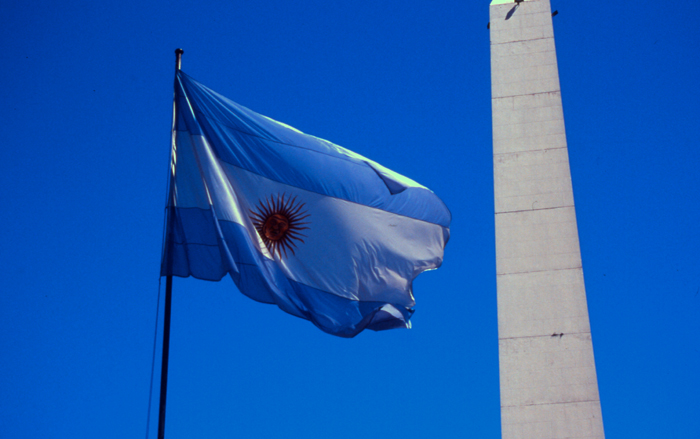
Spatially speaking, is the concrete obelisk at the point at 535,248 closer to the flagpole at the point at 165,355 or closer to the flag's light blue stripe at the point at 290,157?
the flag's light blue stripe at the point at 290,157

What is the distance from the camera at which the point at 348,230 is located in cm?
1373

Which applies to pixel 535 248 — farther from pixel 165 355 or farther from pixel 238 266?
pixel 165 355

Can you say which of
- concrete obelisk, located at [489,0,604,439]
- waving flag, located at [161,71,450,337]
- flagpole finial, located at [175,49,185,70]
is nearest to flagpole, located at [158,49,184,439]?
waving flag, located at [161,71,450,337]

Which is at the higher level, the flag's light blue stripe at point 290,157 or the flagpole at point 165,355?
the flag's light blue stripe at point 290,157

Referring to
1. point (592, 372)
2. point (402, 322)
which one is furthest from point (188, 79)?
point (592, 372)

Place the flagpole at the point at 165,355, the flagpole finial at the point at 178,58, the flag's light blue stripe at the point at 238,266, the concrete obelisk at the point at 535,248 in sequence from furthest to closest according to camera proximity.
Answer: the concrete obelisk at the point at 535,248, the flagpole finial at the point at 178,58, the flag's light blue stripe at the point at 238,266, the flagpole at the point at 165,355

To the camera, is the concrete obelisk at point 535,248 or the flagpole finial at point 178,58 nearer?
the flagpole finial at point 178,58

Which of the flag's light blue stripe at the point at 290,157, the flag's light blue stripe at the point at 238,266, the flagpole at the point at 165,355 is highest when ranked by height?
the flag's light blue stripe at the point at 290,157

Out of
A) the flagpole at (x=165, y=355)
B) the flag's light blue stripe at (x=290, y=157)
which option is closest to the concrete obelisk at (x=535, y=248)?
the flag's light blue stripe at (x=290, y=157)

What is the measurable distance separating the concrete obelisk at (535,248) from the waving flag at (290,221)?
182 centimetres

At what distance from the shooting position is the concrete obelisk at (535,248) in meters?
14.7

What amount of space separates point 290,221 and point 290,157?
91cm

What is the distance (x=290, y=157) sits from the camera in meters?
13.6

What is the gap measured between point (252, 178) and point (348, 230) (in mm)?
1519
